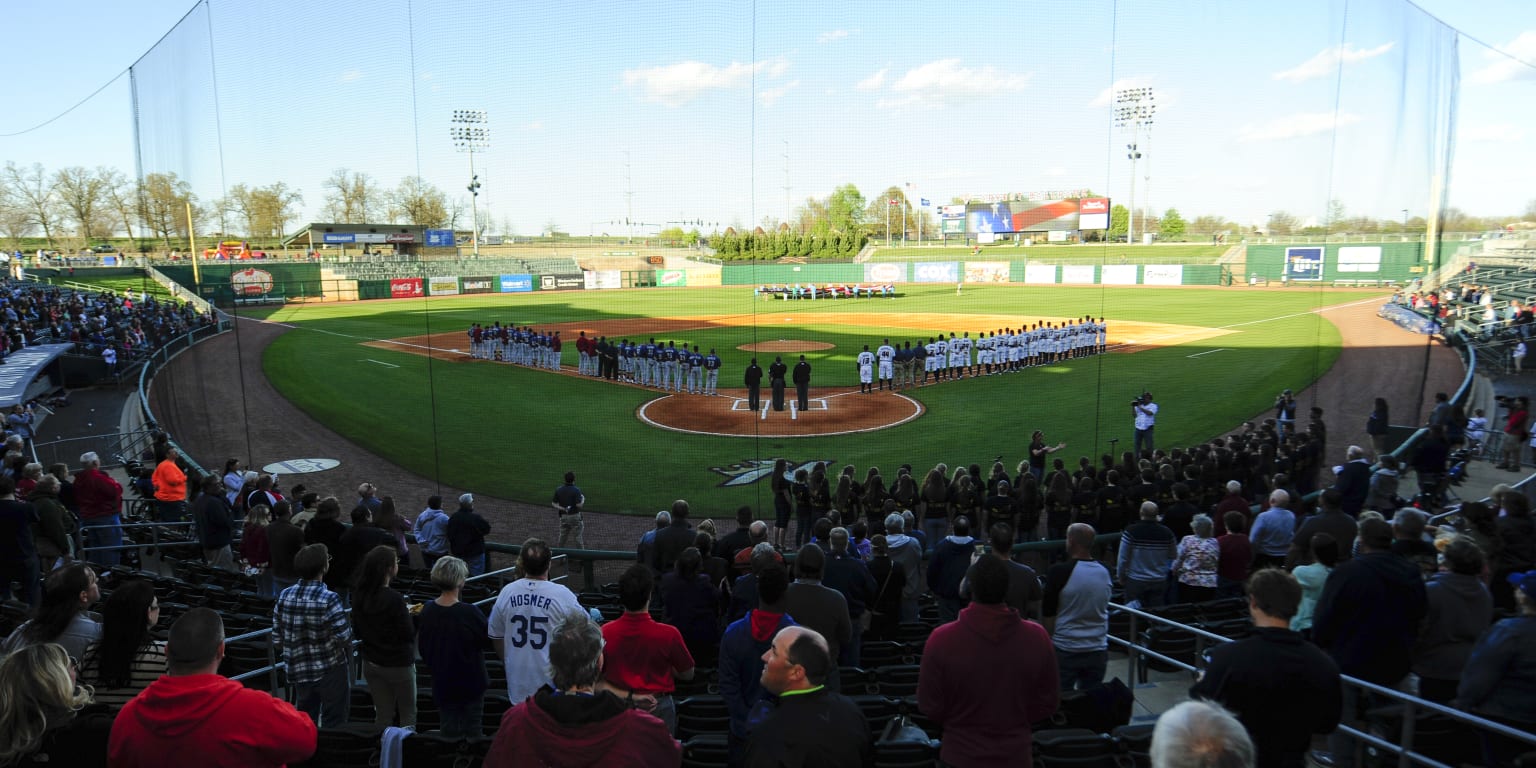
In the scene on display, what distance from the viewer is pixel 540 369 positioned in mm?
26375

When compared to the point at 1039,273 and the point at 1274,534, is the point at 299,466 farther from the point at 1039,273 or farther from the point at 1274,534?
the point at 1039,273

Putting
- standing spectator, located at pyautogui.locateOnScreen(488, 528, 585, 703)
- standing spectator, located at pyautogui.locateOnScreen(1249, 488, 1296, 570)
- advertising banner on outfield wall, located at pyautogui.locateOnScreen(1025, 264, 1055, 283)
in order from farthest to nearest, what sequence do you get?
advertising banner on outfield wall, located at pyautogui.locateOnScreen(1025, 264, 1055, 283), standing spectator, located at pyautogui.locateOnScreen(1249, 488, 1296, 570), standing spectator, located at pyautogui.locateOnScreen(488, 528, 585, 703)

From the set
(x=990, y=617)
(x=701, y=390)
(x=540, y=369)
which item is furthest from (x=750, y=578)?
(x=540, y=369)

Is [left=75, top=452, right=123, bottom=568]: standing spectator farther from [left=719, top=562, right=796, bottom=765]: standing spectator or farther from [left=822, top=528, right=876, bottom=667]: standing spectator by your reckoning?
[left=719, top=562, right=796, bottom=765]: standing spectator

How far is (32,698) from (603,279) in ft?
184

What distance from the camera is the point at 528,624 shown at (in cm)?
424

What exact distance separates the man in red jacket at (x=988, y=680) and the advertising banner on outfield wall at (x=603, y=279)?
55.6 m

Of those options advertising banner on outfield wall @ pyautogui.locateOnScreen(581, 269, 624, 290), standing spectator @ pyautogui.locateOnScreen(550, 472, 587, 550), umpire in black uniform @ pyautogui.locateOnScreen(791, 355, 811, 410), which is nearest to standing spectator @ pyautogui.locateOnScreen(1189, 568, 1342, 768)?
standing spectator @ pyautogui.locateOnScreen(550, 472, 587, 550)

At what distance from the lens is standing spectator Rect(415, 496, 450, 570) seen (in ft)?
29.7

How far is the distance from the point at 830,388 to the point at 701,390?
3421 mm

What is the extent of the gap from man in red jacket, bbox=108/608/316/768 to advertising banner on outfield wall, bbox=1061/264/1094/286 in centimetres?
5416

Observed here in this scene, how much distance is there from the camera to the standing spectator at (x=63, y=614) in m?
3.69

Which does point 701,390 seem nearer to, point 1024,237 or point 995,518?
point 995,518

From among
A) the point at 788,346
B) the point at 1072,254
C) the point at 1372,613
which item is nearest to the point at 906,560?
the point at 1372,613
